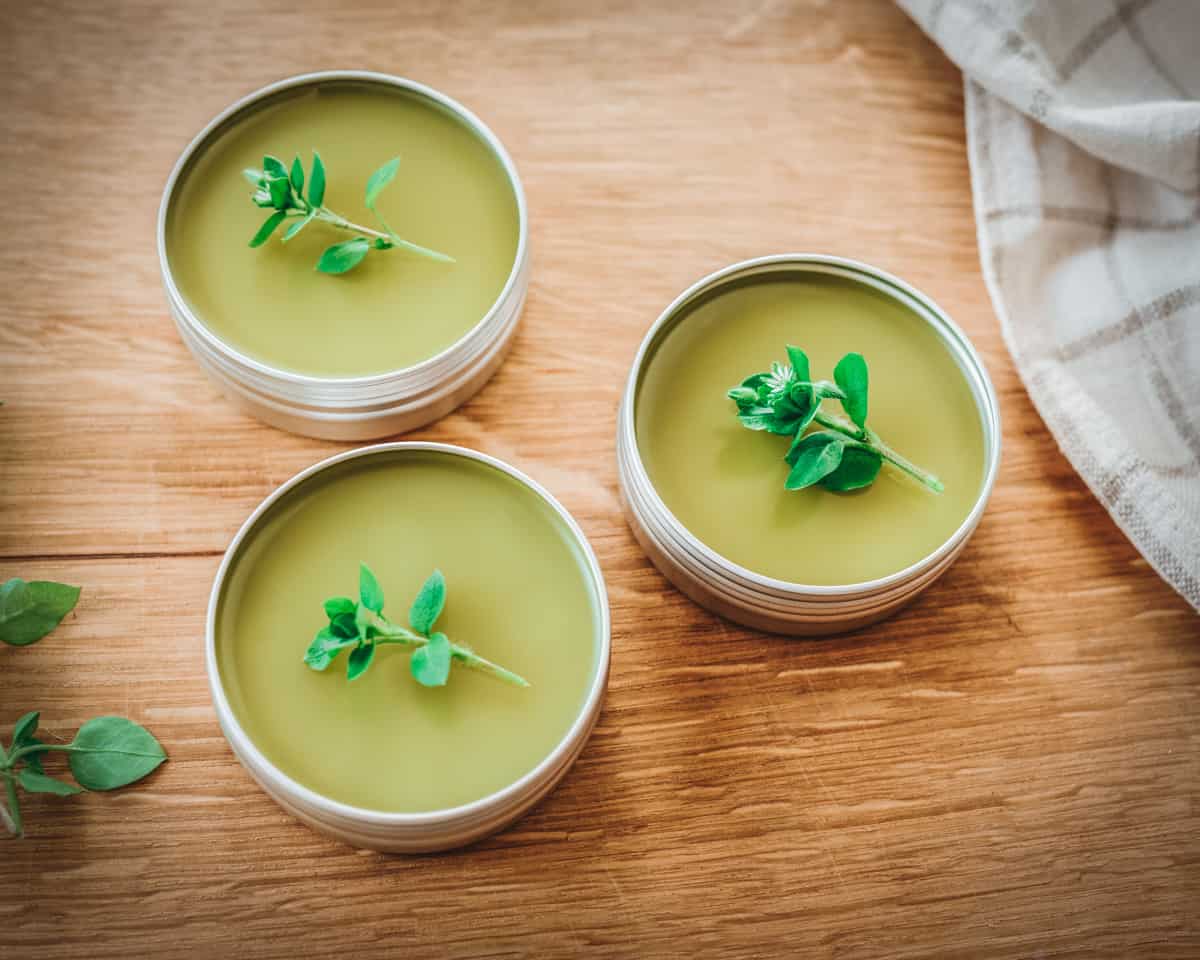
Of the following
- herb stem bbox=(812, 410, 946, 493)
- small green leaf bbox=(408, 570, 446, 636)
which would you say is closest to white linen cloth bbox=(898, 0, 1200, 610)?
herb stem bbox=(812, 410, 946, 493)

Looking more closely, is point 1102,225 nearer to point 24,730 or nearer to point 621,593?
point 621,593

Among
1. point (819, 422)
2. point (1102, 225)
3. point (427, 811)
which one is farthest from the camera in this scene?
point (1102, 225)

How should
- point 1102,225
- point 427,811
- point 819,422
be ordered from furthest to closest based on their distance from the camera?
1. point 1102,225
2. point 819,422
3. point 427,811

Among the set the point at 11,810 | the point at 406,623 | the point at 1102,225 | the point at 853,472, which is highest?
the point at 1102,225

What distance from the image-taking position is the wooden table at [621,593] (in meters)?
0.69

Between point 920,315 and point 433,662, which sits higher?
point 920,315

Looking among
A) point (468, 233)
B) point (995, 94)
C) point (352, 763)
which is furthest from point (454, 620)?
point (995, 94)

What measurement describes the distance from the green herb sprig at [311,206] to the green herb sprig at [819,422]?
278mm

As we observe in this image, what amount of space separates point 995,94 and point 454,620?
1.97ft

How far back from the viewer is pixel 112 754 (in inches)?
27.1

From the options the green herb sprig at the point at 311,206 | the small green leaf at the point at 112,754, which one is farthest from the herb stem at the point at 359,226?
the small green leaf at the point at 112,754

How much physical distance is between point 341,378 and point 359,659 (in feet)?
0.64

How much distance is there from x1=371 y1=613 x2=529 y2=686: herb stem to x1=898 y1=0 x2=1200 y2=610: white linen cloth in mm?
453

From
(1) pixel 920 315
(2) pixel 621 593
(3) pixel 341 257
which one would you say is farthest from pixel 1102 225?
(3) pixel 341 257
